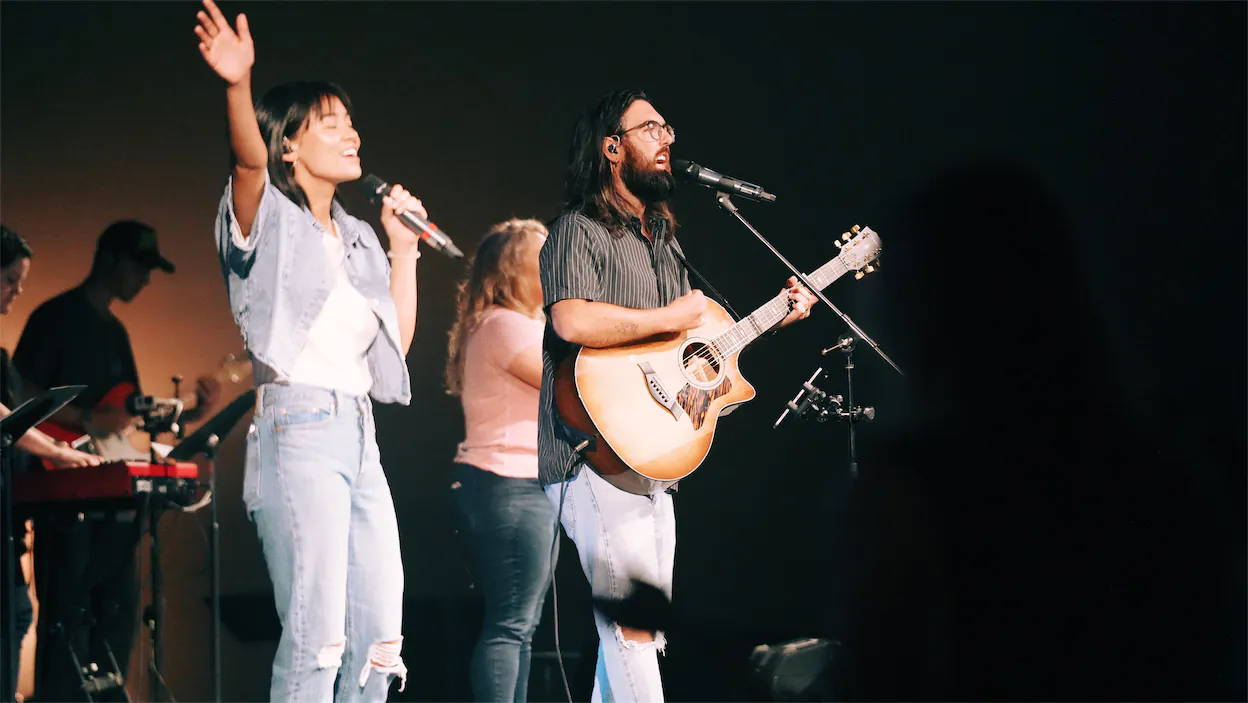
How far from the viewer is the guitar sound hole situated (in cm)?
311

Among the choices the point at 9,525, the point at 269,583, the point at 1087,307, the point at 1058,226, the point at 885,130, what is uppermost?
the point at 885,130

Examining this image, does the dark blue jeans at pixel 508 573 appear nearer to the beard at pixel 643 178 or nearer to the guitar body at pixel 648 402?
the guitar body at pixel 648 402

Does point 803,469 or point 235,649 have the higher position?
point 803,469

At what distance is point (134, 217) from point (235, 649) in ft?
4.79

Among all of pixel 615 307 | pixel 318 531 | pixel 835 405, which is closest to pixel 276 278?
pixel 318 531

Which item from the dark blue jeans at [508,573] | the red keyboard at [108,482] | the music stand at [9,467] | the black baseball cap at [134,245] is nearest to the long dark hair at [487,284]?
the dark blue jeans at [508,573]

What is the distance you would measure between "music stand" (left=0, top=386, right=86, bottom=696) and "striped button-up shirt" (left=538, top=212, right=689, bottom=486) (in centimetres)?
124

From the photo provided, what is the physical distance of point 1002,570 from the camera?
13.1 ft

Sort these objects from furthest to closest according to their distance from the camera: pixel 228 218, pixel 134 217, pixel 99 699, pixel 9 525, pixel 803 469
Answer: pixel 803 469, pixel 134 217, pixel 99 699, pixel 9 525, pixel 228 218

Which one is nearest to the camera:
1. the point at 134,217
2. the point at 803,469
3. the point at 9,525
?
the point at 9,525

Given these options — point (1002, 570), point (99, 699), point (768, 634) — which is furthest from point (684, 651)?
point (99, 699)

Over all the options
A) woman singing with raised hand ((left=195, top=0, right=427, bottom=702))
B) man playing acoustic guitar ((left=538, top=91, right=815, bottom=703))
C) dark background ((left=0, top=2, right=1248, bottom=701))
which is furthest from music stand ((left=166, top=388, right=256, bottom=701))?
man playing acoustic guitar ((left=538, top=91, right=815, bottom=703))

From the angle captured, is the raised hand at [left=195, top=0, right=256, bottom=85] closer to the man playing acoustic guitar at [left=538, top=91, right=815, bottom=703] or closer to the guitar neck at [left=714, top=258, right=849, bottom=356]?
the man playing acoustic guitar at [left=538, top=91, right=815, bottom=703]

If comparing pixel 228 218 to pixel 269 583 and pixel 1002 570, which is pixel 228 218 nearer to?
pixel 269 583
